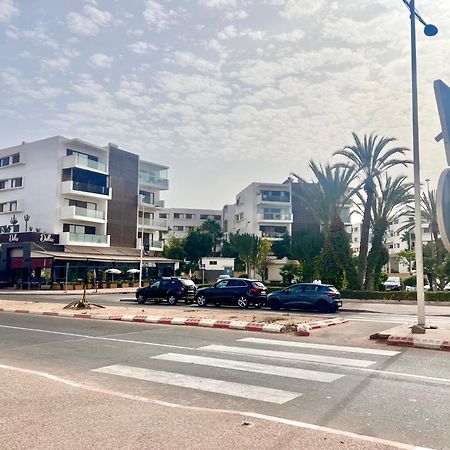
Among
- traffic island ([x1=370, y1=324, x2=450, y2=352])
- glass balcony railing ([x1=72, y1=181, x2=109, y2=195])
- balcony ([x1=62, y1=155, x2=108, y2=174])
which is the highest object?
balcony ([x1=62, y1=155, x2=108, y2=174])

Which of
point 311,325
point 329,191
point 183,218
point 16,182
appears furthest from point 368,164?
point 183,218

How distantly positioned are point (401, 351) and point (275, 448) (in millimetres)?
7109

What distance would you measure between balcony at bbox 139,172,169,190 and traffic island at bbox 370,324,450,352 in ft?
164

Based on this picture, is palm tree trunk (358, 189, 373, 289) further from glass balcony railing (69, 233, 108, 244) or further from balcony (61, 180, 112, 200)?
balcony (61, 180, 112, 200)

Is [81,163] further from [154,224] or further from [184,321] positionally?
A: [184,321]

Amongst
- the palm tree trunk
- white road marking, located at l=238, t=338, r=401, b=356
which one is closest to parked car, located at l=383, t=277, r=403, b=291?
the palm tree trunk

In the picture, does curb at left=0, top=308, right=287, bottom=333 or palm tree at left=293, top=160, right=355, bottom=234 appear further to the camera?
palm tree at left=293, top=160, right=355, bottom=234

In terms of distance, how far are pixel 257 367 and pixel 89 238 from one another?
42834 mm

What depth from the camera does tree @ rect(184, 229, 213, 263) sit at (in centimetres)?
6719

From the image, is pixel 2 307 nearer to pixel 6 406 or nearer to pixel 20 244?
pixel 6 406

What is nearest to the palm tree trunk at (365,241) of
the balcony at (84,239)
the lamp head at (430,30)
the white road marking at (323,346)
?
the lamp head at (430,30)

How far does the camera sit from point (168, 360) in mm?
9469

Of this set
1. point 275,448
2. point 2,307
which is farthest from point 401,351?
point 2,307

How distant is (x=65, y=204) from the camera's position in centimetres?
4869
